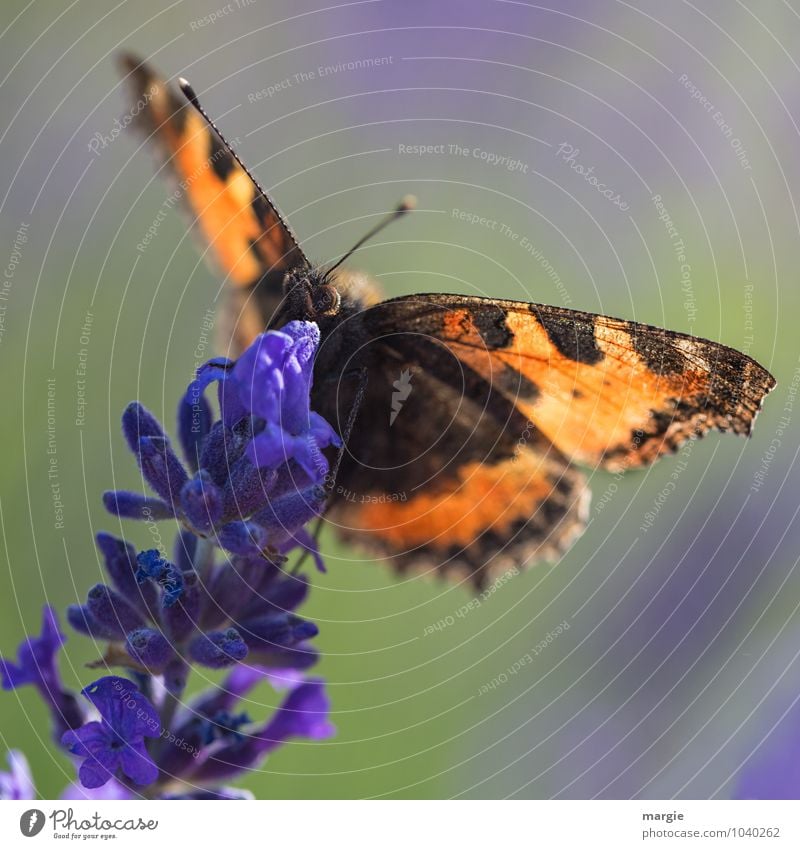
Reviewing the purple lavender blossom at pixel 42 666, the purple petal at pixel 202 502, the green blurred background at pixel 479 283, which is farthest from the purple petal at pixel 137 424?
the green blurred background at pixel 479 283

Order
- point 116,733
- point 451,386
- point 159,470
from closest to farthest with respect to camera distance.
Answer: point 116,733, point 159,470, point 451,386

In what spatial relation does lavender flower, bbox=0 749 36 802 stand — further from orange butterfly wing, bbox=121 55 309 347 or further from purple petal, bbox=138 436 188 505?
orange butterfly wing, bbox=121 55 309 347

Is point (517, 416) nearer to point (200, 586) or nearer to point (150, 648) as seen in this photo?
point (200, 586)

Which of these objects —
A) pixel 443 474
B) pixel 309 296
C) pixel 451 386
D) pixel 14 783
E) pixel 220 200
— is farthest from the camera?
pixel 443 474

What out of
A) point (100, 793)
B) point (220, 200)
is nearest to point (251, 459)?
point (220, 200)

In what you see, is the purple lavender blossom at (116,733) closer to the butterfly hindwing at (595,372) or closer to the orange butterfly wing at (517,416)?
the orange butterfly wing at (517,416)
